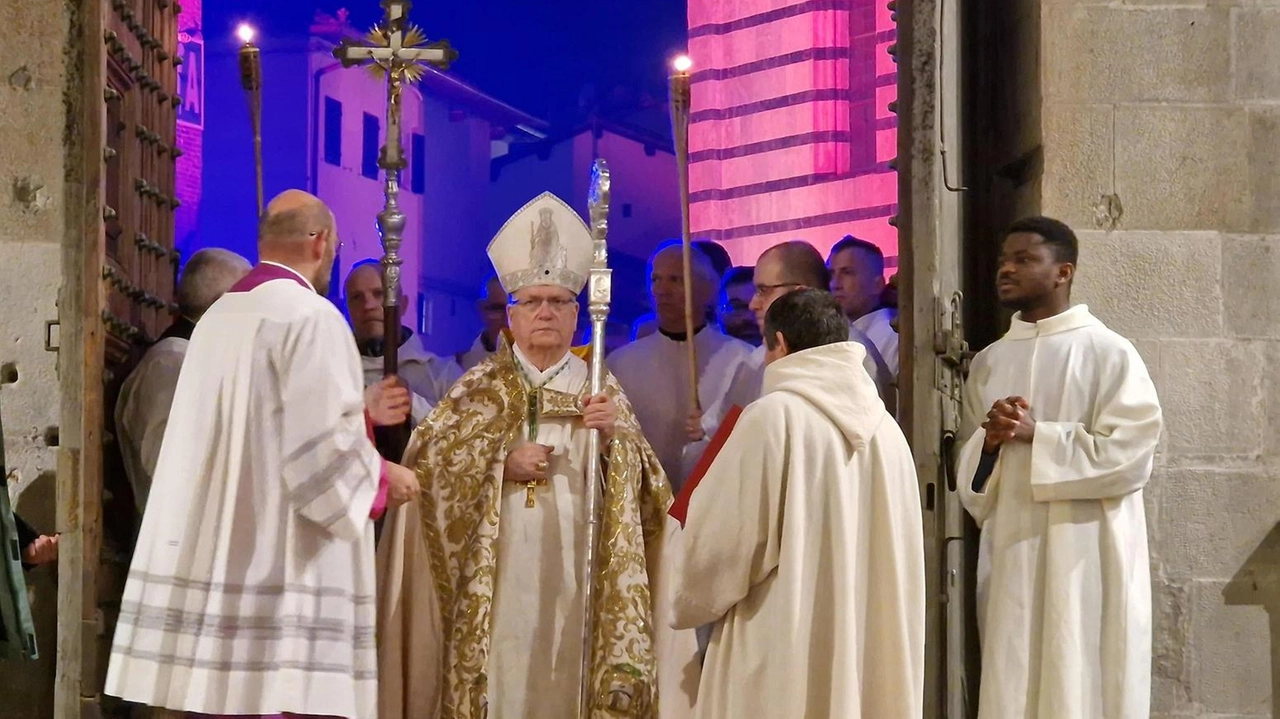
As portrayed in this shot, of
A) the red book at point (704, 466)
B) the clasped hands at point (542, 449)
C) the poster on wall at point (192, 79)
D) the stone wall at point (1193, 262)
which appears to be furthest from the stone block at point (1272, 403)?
the poster on wall at point (192, 79)

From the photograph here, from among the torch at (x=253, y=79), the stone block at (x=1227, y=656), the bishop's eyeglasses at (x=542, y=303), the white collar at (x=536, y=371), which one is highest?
the torch at (x=253, y=79)

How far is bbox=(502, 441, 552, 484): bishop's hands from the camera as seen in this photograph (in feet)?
17.1

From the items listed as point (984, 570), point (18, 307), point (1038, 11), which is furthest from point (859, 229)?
point (18, 307)

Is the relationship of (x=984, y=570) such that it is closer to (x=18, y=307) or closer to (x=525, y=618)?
(x=525, y=618)

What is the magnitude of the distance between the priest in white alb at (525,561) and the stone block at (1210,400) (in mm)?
1638

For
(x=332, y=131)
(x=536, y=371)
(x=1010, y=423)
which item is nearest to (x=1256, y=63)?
(x=1010, y=423)

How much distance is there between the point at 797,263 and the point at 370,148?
516 centimetres

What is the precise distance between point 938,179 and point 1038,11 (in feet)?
2.40

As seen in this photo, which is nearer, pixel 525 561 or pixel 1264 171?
pixel 525 561

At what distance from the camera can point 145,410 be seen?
5.17 m

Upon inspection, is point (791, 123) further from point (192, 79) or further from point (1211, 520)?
point (1211, 520)

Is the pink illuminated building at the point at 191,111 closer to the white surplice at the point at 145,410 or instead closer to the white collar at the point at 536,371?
the white surplice at the point at 145,410

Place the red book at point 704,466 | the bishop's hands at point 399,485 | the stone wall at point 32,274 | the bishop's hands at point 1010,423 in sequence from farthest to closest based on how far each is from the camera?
1. the stone wall at point 32,274
2. the bishop's hands at point 1010,423
3. the bishop's hands at point 399,485
4. the red book at point 704,466

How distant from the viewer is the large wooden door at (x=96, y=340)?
184 inches
